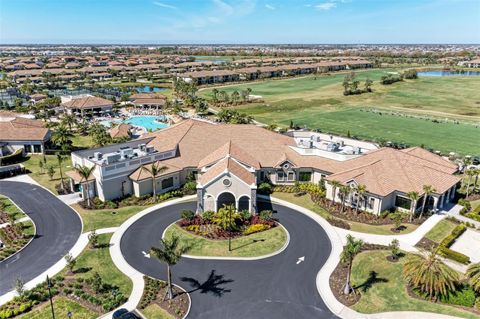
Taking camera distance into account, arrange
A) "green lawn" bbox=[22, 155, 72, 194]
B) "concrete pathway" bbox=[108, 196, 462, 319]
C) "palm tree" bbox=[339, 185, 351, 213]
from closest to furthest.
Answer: "concrete pathway" bbox=[108, 196, 462, 319], "palm tree" bbox=[339, 185, 351, 213], "green lawn" bbox=[22, 155, 72, 194]

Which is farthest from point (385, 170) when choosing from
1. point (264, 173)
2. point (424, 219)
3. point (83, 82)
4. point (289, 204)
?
point (83, 82)

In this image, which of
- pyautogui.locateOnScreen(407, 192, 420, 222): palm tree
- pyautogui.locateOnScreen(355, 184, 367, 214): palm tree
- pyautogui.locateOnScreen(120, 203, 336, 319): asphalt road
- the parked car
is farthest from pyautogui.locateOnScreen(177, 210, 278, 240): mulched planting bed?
pyautogui.locateOnScreen(407, 192, 420, 222): palm tree

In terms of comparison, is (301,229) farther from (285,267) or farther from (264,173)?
(264,173)

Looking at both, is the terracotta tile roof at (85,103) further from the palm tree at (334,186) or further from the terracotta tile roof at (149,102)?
the palm tree at (334,186)

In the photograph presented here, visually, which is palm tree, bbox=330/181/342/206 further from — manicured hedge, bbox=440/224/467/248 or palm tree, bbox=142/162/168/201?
palm tree, bbox=142/162/168/201

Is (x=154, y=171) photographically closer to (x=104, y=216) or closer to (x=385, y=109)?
(x=104, y=216)

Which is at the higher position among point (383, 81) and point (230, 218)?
point (383, 81)

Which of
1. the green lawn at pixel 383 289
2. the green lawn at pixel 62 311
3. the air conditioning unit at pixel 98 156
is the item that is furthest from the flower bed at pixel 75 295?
the air conditioning unit at pixel 98 156
